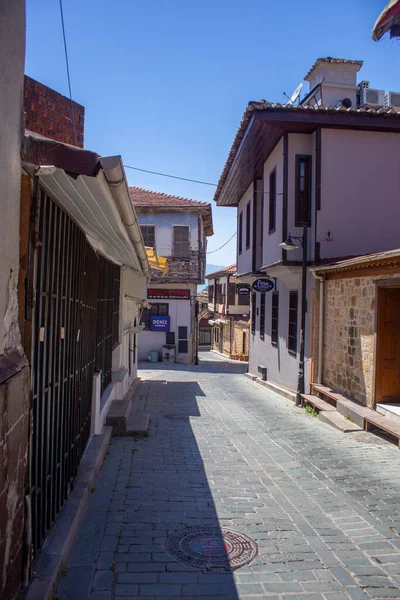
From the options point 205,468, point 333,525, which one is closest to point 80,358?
point 205,468

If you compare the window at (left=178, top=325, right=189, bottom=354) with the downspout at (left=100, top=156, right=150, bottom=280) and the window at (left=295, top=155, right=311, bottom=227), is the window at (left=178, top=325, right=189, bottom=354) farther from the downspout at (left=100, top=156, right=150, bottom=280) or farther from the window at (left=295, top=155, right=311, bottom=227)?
the downspout at (left=100, top=156, right=150, bottom=280)

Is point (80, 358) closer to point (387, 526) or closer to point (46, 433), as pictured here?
point (46, 433)

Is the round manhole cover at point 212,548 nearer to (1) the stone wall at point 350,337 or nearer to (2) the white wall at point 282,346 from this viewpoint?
(1) the stone wall at point 350,337

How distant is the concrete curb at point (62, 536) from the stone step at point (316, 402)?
550 cm

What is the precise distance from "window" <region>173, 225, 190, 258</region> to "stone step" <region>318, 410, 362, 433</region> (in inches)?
669

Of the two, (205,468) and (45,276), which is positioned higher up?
(45,276)

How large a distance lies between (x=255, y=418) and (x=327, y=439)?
232cm

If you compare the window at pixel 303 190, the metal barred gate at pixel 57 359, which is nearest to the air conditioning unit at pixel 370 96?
the window at pixel 303 190

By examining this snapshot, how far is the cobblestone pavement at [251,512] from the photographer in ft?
11.7

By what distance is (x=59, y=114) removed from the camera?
A: 528 cm

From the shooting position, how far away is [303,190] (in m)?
12.3

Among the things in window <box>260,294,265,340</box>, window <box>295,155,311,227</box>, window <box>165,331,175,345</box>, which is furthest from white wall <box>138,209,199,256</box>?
window <box>295,155,311,227</box>

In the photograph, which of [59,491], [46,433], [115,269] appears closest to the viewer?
[46,433]

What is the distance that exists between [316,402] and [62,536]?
754 cm
